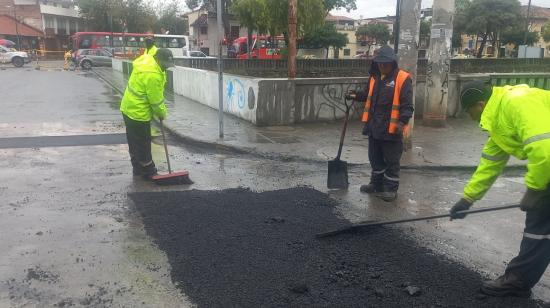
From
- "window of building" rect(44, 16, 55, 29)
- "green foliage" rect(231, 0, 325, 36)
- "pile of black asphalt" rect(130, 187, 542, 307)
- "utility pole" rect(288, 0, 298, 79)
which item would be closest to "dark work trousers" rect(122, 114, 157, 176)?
"pile of black asphalt" rect(130, 187, 542, 307)

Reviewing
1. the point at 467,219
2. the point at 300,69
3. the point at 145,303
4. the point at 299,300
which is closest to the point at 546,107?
the point at 299,300

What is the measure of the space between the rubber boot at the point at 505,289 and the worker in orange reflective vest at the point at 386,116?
232 centimetres

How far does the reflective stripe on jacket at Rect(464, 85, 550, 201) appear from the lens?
279cm

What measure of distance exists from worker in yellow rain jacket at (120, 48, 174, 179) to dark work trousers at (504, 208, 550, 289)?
182 inches

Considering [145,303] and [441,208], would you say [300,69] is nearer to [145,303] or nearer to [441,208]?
[441,208]

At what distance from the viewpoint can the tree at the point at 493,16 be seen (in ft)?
136

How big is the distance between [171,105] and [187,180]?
793 centimetres

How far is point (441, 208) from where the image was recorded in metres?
5.59

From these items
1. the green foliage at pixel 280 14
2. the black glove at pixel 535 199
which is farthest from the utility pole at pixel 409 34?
the green foliage at pixel 280 14

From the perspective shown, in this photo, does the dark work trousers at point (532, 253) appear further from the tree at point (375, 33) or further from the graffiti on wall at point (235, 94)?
the tree at point (375, 33)

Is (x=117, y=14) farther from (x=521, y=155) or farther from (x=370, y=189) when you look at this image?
(x=521, y=155)

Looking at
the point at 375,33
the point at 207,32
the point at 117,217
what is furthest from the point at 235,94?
the point at 207,32

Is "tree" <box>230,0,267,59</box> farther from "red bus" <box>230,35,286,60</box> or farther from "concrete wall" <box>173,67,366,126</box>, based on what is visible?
"concrete wall" <box>173,67,366,126</box>

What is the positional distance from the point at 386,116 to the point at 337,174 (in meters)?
1.02
